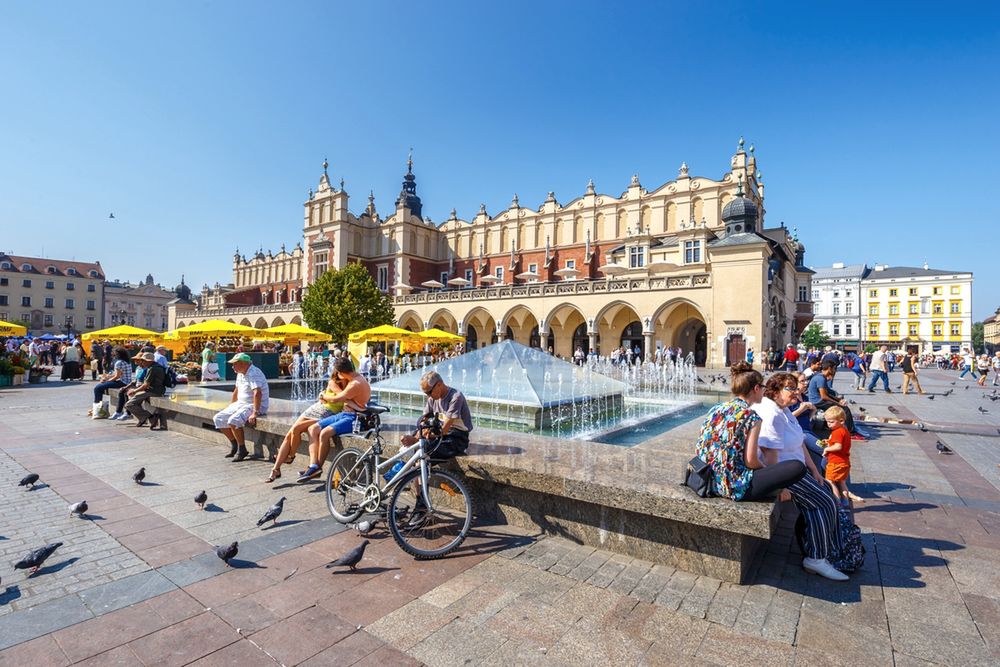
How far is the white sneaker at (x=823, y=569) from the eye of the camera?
3.31 metres

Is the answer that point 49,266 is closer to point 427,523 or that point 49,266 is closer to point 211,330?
point 211,330

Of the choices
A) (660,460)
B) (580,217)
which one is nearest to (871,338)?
(580,217)

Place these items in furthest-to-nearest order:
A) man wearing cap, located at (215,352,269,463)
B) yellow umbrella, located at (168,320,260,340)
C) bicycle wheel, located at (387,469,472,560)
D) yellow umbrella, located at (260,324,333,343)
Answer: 1. yellow umbrella, located at (260,324,333,343)
2. yellow umbrella, located at (168,320,260,340)
3. man wearing cap, located at (215,352,269,463)
4. bicycle wheel, located at (387,469,472,560)

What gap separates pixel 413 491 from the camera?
4.26 m

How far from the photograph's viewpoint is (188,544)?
383 centimetres

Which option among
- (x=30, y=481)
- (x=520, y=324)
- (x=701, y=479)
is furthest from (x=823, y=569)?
(x=520, y=324)

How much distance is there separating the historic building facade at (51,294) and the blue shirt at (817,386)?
8713 centimetres

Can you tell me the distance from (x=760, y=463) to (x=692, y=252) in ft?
103

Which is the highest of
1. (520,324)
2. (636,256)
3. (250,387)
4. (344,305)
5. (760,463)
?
(636,256)

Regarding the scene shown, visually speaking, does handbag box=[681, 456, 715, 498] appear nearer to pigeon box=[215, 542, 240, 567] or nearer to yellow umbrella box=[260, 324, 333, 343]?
pigeon box=[215, 542, 240, 567]

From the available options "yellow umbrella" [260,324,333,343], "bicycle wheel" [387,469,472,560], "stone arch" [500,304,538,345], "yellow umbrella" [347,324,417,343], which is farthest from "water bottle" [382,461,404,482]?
"stone arch" [500,304,538,345]

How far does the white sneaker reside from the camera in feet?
10.9

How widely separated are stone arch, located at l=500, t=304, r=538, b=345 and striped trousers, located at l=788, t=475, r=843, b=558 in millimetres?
31083

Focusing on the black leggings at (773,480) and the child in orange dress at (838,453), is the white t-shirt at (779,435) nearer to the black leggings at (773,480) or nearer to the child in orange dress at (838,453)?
the black leggings at (773,480)
